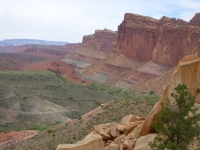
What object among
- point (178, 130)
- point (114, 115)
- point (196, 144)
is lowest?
point (114, 115)

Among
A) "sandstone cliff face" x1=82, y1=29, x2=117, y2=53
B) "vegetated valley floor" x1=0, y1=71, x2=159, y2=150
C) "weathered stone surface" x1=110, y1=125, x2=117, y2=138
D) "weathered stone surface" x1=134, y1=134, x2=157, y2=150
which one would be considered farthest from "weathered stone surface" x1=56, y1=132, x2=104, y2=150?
"sandstone cliff face" x1=82, y1=29, x2=117, y2=53

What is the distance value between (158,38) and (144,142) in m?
61.1

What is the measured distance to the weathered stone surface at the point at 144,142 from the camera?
1407 cm

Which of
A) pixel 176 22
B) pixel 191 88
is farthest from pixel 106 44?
pixel 191 88

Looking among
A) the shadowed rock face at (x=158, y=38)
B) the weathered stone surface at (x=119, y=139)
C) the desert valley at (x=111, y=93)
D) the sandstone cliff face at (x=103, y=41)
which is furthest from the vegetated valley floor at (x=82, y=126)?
the sandstone cliff face at (x=103, y=41)

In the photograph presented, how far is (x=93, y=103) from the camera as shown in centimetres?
5481

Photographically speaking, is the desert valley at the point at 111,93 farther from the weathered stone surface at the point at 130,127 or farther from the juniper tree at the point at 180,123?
the juniper tree at the point at 180,123

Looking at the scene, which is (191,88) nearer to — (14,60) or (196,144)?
(196,144)

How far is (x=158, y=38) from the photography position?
73875mm

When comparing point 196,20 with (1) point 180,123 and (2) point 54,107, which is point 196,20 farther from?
(1) point 180,123

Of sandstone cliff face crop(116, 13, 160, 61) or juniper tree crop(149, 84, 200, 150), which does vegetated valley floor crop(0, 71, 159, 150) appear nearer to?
juniper tree crop(149, 84, 200, 150)

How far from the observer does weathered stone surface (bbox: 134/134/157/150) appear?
14069mm

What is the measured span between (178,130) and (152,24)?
218ft

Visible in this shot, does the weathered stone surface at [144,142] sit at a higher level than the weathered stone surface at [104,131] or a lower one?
higher
